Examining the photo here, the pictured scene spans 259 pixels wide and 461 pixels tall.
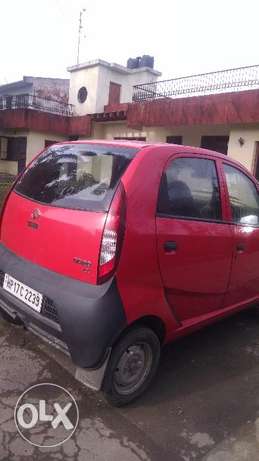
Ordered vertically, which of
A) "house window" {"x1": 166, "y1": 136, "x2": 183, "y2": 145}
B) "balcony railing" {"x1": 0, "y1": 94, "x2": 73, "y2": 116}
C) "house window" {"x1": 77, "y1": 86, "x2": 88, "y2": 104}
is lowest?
"house window" {"x1": 166, "y1": 136, "x2": 183, "y2": 145}

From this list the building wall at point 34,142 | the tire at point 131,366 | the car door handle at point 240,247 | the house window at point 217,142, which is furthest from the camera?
the building wall at point 34,142

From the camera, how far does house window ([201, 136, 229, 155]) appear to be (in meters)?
16.2

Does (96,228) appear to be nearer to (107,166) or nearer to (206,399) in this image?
(107,166)

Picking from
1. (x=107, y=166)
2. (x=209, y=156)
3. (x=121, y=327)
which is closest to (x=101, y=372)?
(x=121, y=327)

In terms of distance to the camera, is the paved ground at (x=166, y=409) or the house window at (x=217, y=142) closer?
the paved ground at (x=166, y=409)

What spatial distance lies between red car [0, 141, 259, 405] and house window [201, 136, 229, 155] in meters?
13.4

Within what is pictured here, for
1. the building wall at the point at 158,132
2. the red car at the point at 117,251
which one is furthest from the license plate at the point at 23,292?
the building wall at the point at 158,132

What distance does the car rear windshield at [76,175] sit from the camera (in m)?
2.62

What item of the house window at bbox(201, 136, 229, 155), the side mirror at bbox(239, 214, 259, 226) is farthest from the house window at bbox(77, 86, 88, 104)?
the side mirror at bbox(239, 214, 259, 226)

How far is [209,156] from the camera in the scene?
3318 mm

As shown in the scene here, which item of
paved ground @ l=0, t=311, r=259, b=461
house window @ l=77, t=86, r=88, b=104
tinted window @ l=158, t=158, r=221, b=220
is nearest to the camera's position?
paved ground @ l=0, t=311, r=259, b=461

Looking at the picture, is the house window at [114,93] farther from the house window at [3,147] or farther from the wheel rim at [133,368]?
the wheel rim at [133,368]

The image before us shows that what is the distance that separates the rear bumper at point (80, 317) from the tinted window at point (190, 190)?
72 cm

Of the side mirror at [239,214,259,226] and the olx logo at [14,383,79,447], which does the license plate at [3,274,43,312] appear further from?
the side mirror at [239,214,259,226]
